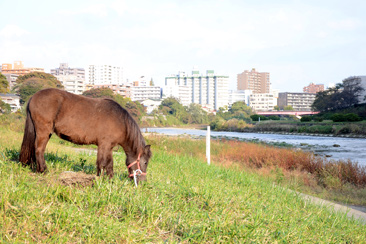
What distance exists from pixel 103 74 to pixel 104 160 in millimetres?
172484

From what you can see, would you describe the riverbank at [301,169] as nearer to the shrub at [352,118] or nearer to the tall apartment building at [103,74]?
the shrub at [352,118]

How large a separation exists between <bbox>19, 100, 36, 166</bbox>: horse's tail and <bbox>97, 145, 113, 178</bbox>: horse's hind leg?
100 centimetres

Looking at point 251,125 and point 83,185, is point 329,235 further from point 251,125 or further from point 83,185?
point 251,125

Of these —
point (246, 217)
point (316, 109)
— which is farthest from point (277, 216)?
point (316, 109)

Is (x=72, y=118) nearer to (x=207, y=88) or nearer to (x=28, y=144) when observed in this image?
(x=28, y=144)

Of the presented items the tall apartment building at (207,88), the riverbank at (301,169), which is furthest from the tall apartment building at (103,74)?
the riverbank at (301,169)

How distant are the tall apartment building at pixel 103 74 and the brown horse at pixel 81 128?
162m

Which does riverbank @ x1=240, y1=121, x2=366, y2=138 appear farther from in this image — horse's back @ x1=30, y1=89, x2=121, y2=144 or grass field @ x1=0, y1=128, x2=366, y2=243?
horse's back @ x1=30, y1=89, x2=121, y2=144

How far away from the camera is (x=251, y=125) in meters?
50.6

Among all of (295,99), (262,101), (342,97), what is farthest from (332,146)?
(295,99)

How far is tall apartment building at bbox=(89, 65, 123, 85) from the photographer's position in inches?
6649

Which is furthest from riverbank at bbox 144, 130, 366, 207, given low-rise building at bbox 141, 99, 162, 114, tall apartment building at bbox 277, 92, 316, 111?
tall apartment building at bbox 277, 92, 316, 111

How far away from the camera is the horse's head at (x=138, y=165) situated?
4957mm

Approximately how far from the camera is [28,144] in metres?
5.08
